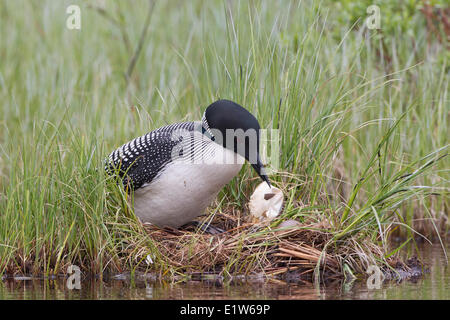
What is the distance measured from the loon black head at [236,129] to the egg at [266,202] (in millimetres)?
108

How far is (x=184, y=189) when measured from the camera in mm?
4734

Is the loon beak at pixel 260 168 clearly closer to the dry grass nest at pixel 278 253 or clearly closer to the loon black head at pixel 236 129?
the loon black head at pixel 236 129

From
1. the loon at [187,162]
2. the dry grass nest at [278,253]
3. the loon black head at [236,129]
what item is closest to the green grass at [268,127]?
the dry grass nest at [278,253]

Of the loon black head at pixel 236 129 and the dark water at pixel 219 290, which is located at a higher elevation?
the loon black head at pixel 236 129

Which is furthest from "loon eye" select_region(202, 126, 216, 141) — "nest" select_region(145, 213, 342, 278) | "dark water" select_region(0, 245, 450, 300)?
"dark water" select_region(0, 245, 450, 300)

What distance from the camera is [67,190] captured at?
468cm

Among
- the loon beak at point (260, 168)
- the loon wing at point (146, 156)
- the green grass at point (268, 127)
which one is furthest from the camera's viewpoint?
the loon wing at point (146, 156)

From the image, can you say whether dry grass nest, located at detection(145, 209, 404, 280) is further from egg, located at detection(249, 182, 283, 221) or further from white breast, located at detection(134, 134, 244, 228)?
white breast, located at detection(134, 134, 244, 228)

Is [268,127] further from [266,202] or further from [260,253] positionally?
[260,253]

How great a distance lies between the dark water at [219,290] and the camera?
3.97 metres

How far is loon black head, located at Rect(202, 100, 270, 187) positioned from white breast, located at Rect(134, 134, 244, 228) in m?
0.06

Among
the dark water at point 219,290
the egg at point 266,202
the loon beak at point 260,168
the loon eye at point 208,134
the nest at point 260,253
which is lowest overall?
the dark water at point 219,290

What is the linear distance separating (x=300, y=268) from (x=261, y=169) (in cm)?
65
